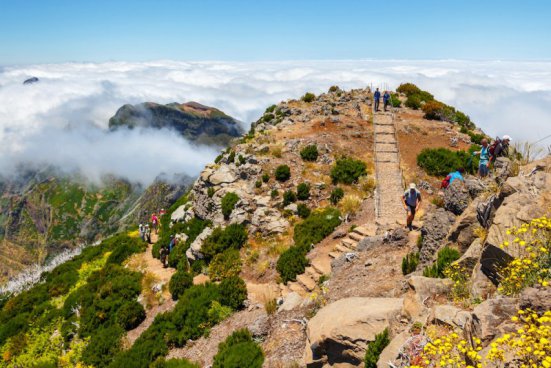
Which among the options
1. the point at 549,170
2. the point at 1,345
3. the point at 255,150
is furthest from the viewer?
the point at 255,150

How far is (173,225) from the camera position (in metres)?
31.5

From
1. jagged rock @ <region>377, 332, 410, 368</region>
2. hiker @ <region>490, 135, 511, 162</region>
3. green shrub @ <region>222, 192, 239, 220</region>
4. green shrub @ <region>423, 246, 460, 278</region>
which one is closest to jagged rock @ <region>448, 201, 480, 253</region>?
green shrub @ <region>423, 246, 460, 278</region>

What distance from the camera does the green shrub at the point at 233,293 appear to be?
17.2 metres

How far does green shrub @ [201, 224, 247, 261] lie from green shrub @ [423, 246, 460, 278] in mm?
14441

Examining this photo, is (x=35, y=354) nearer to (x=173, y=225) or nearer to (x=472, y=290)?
(x=173, y=225)

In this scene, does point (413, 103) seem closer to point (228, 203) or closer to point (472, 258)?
point (228, 203)

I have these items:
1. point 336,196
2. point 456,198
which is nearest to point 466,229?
point 456,198

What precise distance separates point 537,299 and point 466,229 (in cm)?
620

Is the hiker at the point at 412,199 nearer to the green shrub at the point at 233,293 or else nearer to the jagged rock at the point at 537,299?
the green shrub at the point at 233,293

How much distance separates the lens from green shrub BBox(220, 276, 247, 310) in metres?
17.2

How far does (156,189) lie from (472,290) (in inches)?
7605

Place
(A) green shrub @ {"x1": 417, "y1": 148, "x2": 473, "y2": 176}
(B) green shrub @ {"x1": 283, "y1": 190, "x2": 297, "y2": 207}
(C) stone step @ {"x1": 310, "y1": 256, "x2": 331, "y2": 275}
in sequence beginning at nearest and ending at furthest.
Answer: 1. (C) stone step @ {"x1": 310, "y1": 256, "x2": 331, "y2": 275}
2. (B) green shrub @ {"x1": 283, "y1": 190, "x2": 297, "y2": 207}
3. (A) green shrub @ {"x1": 417, "y1": 148, "x2": 473, "y2": 176}

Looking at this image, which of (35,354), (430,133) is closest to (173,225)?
(35,354)

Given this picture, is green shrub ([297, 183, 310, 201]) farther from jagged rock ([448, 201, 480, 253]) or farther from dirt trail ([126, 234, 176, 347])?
jagged rock ([448, 201, 480, 253])
